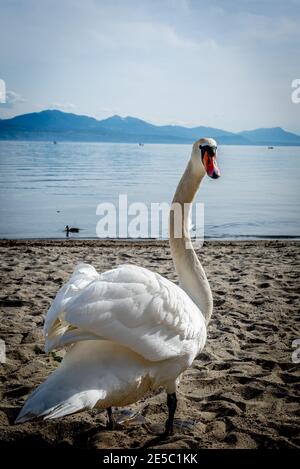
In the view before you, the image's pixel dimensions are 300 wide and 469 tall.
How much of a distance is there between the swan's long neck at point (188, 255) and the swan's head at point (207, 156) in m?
0.08

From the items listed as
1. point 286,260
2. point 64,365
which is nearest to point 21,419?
point 64,365

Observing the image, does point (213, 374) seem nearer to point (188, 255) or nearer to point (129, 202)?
point (188, 255)

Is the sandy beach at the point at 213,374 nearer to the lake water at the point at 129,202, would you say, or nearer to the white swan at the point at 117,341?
the white swan at the point at 117,341

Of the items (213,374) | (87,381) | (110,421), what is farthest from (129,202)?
(87,381)

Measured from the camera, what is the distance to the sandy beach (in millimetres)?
3365

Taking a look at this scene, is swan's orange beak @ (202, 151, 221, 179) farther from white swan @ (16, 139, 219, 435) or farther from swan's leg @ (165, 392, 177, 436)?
swan's leg @ (165, 392, 177, 436)

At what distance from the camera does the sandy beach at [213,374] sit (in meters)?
3.37

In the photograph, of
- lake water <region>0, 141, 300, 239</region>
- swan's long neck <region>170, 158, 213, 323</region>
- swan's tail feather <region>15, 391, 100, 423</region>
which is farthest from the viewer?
lake water <region>0, 141, 300, 239</region>

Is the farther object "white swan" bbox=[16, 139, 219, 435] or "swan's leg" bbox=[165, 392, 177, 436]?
"swan's leg" bbox=[165, 392, 177, 436]

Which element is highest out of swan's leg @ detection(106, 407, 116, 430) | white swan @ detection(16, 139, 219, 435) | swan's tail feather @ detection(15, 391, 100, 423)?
white swan @ detection(16, 139, 219, 435)

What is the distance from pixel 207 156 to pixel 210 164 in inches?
2.8

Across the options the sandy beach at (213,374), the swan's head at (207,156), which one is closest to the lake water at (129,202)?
the sandy beach at (213,374)

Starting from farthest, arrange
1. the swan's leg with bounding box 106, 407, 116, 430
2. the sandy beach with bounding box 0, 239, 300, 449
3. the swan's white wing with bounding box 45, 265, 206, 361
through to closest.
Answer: the swan's leg with bounding box 106, 407, 116, 430 → the sandy beach with bounding box 0, 239, 300, 449 → the swan's white wing with bounding box 45, 265, 206, 361

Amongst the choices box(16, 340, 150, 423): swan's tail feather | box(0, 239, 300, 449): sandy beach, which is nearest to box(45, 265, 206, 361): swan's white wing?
box(16, 340, 150, 423): swan's tail feather
